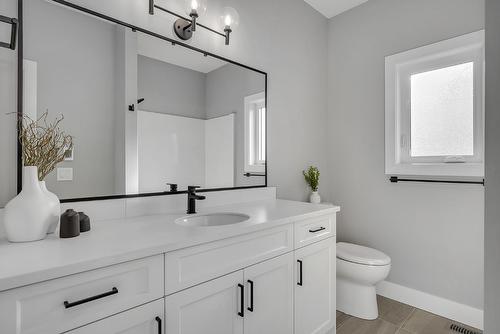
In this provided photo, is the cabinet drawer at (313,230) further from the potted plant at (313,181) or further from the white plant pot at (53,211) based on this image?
the white plant pot at (53,211)

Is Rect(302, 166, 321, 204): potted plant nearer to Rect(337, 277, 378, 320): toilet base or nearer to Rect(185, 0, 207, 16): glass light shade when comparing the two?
Rect(337, 277, 378, 320): toilet base

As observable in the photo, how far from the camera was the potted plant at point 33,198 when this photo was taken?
889 mm

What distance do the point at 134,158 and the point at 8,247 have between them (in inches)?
24.6

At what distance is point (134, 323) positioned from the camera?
2.76 ft

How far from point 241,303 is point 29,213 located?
0.86 metres

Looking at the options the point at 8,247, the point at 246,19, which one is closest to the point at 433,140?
the point at 246,19

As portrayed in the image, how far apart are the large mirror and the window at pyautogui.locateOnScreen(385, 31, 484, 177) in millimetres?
1266

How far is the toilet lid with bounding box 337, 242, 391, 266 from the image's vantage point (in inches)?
75.7

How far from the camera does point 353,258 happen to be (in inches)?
78.2

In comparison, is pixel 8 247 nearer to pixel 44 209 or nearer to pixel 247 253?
pixel 44 209

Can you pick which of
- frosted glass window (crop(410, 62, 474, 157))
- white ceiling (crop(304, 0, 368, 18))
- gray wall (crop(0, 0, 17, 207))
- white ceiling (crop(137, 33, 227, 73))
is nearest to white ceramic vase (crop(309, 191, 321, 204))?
frosted glass window (crop(410, 62, 474, 157))

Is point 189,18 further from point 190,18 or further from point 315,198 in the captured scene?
point 315,198

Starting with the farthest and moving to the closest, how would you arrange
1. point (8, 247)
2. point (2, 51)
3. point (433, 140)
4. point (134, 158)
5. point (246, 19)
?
point (433, 140)
point (246, 19)
point (134, 158)
point (2, 51)
point (8, 247)

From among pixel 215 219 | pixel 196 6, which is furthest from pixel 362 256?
pixel 196 6
